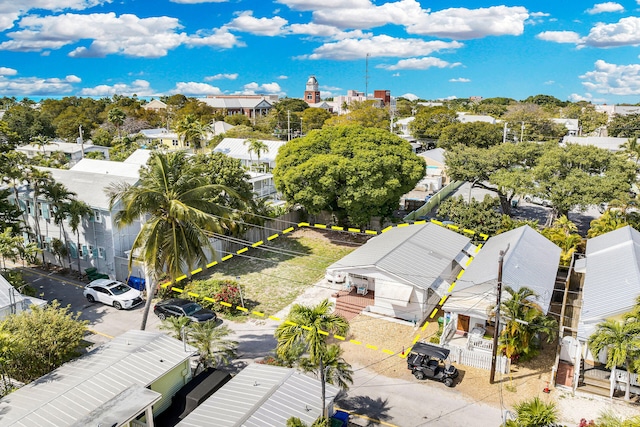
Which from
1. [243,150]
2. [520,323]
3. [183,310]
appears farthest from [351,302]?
[243,150]

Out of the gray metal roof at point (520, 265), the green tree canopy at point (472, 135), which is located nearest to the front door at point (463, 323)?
the gray metal roof at point (520, 265)

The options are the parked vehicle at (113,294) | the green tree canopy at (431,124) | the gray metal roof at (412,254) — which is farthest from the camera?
the green tree canopy at (431,124)

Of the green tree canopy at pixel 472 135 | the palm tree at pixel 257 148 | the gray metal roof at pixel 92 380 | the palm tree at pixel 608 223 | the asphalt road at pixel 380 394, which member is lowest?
the asphalt road at pixel 380 394

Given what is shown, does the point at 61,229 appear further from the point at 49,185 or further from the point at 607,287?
the point at 607,287

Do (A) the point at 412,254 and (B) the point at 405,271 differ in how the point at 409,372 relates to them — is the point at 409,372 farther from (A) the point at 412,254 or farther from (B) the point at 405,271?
(A) the point at 412,254

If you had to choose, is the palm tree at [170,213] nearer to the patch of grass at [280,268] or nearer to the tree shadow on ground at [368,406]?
Answer: the patch of grass at [280,268]

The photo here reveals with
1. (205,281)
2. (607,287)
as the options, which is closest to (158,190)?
(205,281)

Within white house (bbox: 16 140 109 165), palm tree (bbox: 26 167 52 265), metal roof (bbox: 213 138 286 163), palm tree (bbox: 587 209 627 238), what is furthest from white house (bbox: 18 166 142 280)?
white house (bbox: 16 140 109 165)
